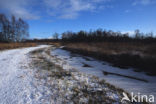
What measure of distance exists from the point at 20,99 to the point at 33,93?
33cm

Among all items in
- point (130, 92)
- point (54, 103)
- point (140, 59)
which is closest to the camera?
point (54, 103)

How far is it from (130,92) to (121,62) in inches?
142

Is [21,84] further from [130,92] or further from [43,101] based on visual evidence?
[130,92]

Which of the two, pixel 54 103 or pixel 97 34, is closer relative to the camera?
pixel 54 103

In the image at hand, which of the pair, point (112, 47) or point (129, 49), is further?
point (112, 47)

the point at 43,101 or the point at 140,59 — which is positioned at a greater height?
the point at 140,59

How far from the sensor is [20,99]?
7.14 feet

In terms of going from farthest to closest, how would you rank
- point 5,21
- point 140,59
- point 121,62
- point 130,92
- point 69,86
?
point 5,21 < point 121,62 < point 140,59 < point 69,86 < point 130,92

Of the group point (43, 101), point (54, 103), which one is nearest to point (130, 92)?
point (54, 103)

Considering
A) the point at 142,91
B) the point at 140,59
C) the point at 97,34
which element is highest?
the point at 97,34

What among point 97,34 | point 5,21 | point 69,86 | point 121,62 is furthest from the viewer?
point 97,34

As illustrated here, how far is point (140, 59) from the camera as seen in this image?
519 centimetres

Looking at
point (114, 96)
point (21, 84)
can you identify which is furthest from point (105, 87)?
point (21, 84)

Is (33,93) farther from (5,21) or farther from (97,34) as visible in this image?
(97,34)
